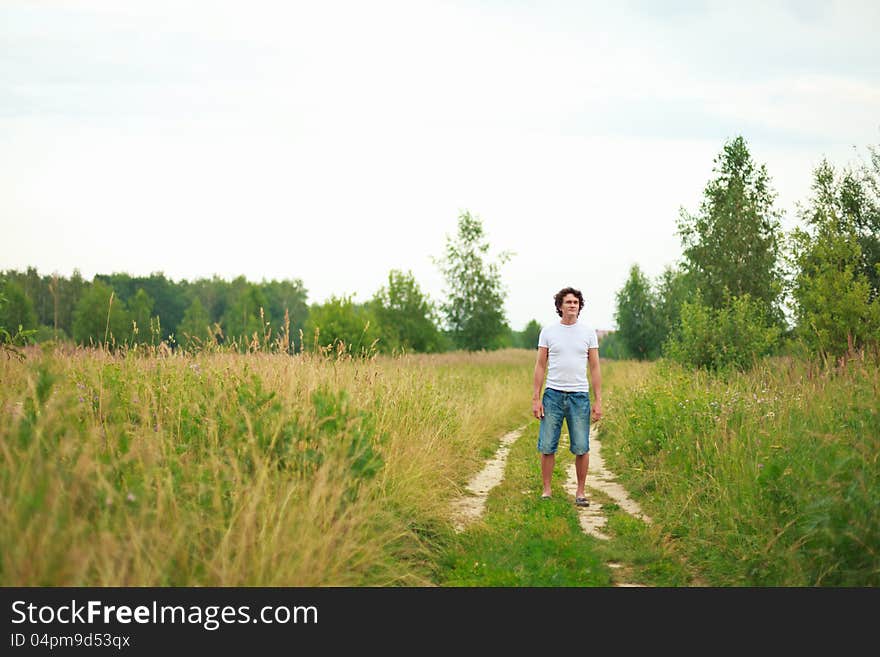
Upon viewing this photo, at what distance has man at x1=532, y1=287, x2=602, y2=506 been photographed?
25.8 feet

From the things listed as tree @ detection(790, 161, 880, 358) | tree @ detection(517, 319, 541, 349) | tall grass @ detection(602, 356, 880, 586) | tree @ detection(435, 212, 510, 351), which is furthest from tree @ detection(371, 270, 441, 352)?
tree @ detection(517, 319, 541, 349)

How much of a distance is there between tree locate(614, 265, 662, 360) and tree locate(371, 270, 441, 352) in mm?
16508

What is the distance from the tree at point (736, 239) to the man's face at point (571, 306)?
2200cm

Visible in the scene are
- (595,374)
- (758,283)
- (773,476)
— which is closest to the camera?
(773,476)

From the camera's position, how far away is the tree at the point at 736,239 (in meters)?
28.3

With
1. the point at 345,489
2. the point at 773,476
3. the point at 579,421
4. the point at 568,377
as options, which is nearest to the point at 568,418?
the point at 579,421

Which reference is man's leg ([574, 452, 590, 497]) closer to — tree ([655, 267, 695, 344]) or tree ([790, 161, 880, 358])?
tree ([790, 161, 880, 358])

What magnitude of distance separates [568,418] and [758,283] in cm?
2347

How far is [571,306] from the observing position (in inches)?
310

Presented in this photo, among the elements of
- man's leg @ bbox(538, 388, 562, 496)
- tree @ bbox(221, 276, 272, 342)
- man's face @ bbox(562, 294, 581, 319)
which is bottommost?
man's leg @ bbox(538, 388, 562, 496)

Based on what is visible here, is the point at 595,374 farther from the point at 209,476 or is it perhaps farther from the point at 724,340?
the point at 724,340

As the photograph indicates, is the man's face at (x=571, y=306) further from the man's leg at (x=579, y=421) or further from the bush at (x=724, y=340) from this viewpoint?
the bush at (x=724, y=340)

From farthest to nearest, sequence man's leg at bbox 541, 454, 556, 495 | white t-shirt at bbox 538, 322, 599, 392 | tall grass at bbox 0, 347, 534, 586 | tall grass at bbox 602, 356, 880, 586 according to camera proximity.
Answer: man's leg at bbox 541, 454, 556, 495
white t-shirt at bbox 538, 322, 599, 392
tall grass at bbox 602, 356, 880, 586
tall grass at bbox 0, 347, 534, 586
